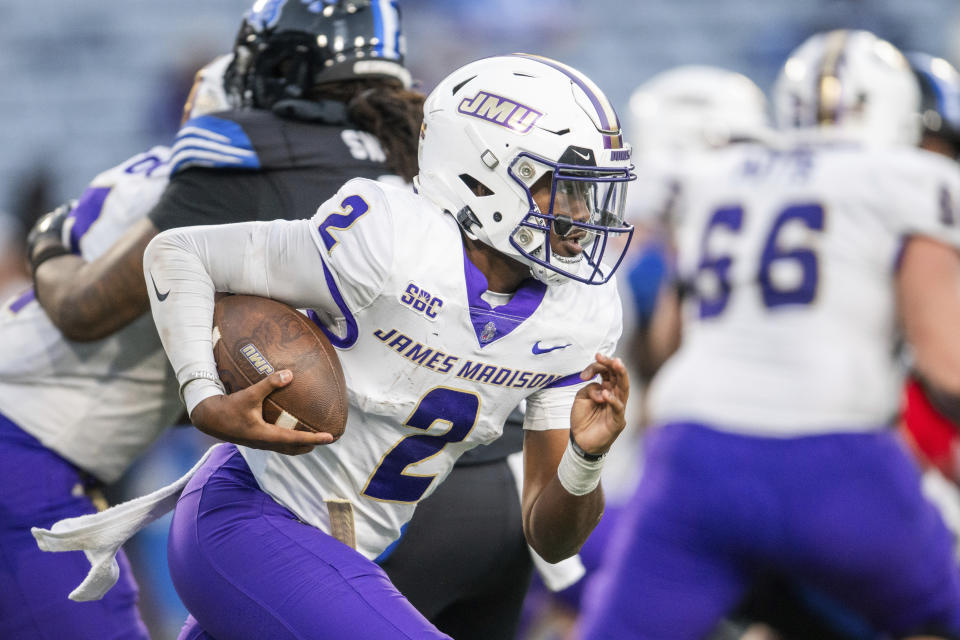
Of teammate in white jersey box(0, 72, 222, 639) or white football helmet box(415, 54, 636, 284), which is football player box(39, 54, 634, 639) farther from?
teammate in white jersey box(0, 72, 222, 639)

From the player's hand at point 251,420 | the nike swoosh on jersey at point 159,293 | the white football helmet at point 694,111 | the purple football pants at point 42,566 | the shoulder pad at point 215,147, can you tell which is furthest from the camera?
the white football helmet at point 694,111

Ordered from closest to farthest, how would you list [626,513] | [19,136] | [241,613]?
[241,613], [626,513], [19,136]

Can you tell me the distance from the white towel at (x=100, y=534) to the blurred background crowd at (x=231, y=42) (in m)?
7.18

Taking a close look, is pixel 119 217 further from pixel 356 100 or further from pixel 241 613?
pixel 241 613

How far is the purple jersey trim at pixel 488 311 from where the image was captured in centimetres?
252

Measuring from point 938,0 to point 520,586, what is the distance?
8545 millimetres

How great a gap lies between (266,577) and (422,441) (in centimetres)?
42

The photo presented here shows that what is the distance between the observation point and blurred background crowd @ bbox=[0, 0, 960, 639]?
32.1 feet

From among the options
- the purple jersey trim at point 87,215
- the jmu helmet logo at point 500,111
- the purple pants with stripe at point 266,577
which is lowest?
the purple pants with stripe at point 266,577

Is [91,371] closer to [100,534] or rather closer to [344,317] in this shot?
[100,534]

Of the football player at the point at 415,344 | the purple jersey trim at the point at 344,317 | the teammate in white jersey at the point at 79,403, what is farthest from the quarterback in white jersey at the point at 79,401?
the purple jersey trim at the point at 344,317

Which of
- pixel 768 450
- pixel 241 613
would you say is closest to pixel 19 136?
pixel 768 450

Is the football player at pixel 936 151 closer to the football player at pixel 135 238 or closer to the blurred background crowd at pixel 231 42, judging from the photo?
the football player at pixel 135 238

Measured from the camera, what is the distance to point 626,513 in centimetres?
399
